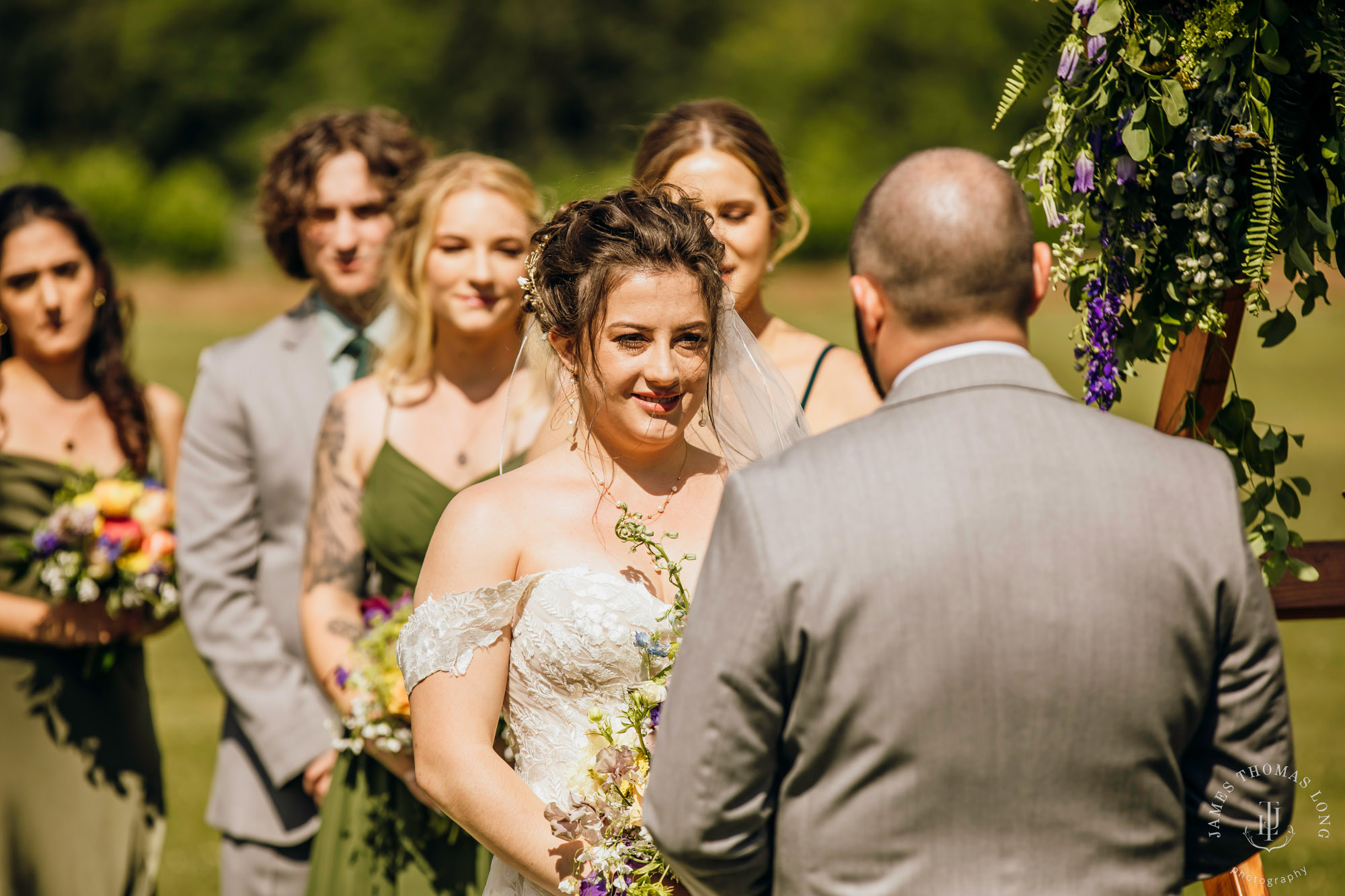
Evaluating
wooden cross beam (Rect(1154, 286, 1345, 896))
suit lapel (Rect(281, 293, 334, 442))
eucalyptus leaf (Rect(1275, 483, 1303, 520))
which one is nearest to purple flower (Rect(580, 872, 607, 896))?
wooden cross beam (Rect(1154, 286, 1345, 896))

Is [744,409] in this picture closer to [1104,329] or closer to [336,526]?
[1104,329]

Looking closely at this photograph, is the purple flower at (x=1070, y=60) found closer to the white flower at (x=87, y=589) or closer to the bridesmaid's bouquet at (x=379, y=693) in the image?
the bridesmaid's bouquet at (x=379, y=693)

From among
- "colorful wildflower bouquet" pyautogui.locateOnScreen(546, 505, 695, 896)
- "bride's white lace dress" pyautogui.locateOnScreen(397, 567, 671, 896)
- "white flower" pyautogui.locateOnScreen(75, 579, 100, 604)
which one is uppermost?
"white flower" pyautogui.locateOnScreen(75, 579, 100, 604)

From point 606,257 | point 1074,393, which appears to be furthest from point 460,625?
point 1074,393

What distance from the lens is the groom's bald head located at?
1.92 metres

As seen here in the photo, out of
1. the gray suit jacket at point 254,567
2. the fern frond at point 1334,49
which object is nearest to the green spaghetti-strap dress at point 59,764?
the gray suit jacket at point 254,567

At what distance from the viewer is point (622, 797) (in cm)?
239

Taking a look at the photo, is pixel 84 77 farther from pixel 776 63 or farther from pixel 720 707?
pixel 720 707

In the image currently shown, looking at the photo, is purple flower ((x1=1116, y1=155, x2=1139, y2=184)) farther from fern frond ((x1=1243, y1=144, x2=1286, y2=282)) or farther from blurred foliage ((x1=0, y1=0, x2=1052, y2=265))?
blurred foliage ((x1=0, y1=0, x2=1052, y2=265))

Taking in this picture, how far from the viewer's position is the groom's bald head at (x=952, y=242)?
1924 mm

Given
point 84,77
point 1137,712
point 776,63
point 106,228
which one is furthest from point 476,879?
point 84,77

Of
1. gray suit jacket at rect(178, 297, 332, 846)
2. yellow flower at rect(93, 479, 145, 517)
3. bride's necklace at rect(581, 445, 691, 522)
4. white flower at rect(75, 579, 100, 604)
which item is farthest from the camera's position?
yellow flower at rect(93, 479, 145, 517)

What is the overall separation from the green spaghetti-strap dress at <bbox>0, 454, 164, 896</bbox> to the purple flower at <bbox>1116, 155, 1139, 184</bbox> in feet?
12.8

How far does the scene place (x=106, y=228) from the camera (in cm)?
3091
